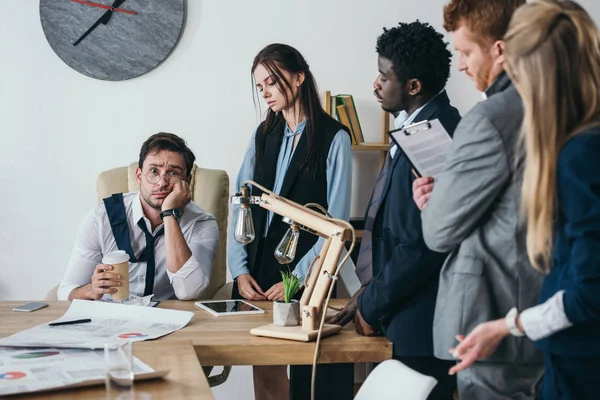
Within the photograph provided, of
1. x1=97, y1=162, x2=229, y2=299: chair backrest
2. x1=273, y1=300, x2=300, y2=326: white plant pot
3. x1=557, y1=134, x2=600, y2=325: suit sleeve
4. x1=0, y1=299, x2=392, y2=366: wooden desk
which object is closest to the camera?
x1=557, y1=134, x2=600, y2=325: suit sleeve

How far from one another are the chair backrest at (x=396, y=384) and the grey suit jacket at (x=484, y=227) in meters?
0.16

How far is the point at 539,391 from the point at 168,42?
2.64 meters

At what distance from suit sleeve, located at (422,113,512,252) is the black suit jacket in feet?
0.84

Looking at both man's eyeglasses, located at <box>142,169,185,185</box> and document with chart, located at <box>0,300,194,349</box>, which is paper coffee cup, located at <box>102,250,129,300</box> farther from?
man's eyeglasses, located at <box>142,169,185,185</box>

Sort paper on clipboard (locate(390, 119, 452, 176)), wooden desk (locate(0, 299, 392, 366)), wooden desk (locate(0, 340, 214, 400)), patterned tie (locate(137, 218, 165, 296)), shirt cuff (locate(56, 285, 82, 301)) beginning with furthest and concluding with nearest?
patterned tie (locate(137, 218, 165, 296)), shirt cuff (locate(56, 285, 82, 301)), wooden desk (locate(0, 299, 392, 366)), paper on clipboard (locate(390, 119, 452, 176)), wooden desk (locate(0, 340, 214, 400))

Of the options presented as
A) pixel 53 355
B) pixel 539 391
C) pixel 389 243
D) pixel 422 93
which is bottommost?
pixel 539 391

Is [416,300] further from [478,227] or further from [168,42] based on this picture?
[168,42]

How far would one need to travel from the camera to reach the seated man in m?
2.43

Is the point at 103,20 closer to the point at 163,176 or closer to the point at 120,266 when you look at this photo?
the point at 163,176

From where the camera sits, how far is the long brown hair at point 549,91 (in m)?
1.25

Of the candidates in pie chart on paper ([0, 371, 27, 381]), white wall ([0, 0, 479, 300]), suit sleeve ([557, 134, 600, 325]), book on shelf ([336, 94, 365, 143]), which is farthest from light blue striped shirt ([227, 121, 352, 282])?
suit sleeve ([557, 134, 600, 325])

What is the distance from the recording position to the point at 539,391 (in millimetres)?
1507

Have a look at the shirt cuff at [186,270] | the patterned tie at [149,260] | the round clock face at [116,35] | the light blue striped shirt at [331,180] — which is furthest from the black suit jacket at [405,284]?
the round clock face at [116,35]

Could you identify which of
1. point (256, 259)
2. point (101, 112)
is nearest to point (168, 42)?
point (101, 112)
